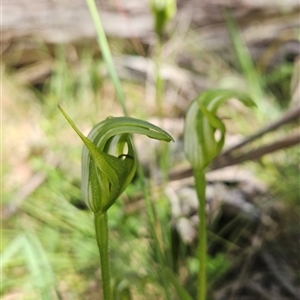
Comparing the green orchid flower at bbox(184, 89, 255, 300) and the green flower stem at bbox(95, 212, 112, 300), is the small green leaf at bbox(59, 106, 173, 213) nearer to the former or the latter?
the green flower stem at bbox(95, 212, 112, 300)

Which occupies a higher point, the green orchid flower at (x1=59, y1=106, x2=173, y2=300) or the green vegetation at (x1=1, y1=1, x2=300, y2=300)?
the green vegetation at (x1=1, y1=1, x2=300, y2=300)

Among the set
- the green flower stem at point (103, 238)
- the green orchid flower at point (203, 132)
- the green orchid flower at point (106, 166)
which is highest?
the green orchid flower at point (203, 132)

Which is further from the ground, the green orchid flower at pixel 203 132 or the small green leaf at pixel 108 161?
the green orchid flower at pixel 203 132

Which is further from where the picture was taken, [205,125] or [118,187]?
[205,125]

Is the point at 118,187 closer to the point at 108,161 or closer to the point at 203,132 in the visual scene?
the point at 108,161

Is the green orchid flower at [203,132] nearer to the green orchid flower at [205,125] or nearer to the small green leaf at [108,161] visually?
the green orchid flower at [205,125]

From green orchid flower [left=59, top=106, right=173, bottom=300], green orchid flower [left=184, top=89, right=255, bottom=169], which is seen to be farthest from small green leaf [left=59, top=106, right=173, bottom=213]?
green orchid flower [left=184, top=89, right=255, bottom=169]

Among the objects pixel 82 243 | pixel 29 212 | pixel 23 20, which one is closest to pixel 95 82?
pixel 23 20

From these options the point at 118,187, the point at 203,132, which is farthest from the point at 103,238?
the point at 203,132

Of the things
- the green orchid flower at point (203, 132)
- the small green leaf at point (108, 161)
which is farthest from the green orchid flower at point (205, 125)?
the small green leaf at point (108, 161)
